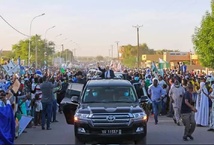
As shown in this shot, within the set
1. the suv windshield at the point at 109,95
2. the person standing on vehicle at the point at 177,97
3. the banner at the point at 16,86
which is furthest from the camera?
the person standing on vehicle at the point at 177,97

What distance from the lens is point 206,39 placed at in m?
52.0

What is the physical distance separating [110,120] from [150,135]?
139 inches

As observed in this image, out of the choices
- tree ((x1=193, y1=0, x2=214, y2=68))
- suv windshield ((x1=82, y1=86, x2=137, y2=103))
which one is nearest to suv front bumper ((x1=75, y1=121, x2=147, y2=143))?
suv windshield ((x1=82, y1=86, x2=137, y2=103))

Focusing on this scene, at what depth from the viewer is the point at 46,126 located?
17.0m

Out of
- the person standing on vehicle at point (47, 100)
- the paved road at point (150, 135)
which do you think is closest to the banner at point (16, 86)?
the person standing on vehicle at point (47, 100)

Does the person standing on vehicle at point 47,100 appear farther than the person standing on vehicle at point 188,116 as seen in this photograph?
Yes

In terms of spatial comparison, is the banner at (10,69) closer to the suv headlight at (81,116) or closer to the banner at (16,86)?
the banner at (16,86)

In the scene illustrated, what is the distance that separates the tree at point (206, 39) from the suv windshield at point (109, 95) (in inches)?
1528

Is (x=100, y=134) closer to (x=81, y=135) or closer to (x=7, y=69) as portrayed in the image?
(x=81, y=135)

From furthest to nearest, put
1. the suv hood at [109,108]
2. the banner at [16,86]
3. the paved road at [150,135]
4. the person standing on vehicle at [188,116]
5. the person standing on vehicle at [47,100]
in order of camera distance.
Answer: the person standing on vehicle at [47,100], the banner at [16,86], the person standing on vehicle at [188,116], the paved road at [150,135], the suv hood at [109,108]

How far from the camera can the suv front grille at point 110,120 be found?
11.4m

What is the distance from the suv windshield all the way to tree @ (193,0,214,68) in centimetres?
3882

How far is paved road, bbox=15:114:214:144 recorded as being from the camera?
13.3 metres

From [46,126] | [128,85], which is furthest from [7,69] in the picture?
[128,85]
